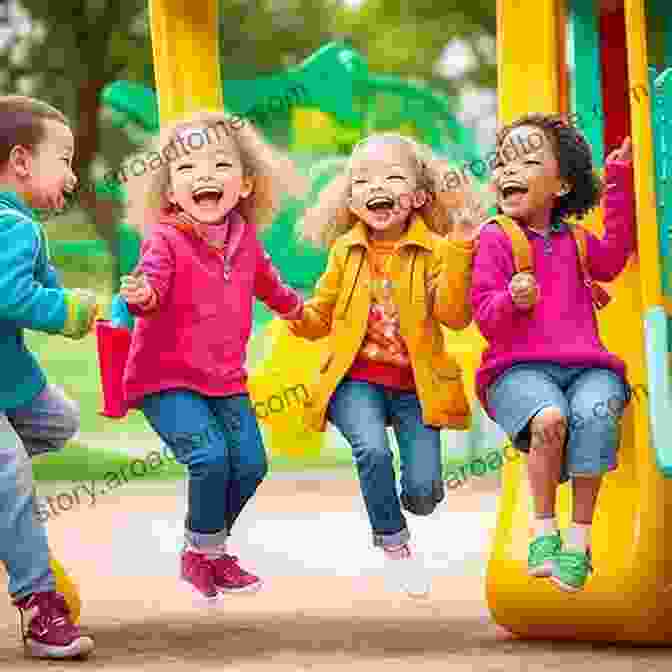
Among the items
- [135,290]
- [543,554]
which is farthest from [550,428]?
[135,290]

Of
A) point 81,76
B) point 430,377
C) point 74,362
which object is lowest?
point 74,362

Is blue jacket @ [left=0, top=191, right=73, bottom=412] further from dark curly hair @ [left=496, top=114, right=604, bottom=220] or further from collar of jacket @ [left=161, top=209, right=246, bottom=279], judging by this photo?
dark curly hair @ [left=496, top=114, right=604, bottom=220]

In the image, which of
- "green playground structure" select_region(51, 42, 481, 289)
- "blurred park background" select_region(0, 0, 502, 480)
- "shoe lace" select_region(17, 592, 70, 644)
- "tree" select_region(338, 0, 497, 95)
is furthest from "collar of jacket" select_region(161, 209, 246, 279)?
"tree" select_region(338, 0, 497, 95)

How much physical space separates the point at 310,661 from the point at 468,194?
1.62 metres

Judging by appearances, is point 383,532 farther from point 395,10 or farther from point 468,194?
point 395,10

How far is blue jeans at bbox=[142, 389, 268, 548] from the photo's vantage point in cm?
558

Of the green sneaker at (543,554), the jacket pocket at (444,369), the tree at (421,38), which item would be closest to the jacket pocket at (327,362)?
the jacket pocket at (444,369)

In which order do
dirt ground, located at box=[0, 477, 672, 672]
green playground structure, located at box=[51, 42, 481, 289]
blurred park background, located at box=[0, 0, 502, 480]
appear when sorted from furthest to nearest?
blurred park background, located at box=[0, 0, 502, 480], green playground structure, located at box=[51, 42, 481, 289], dirt ground, located at box=[0, 477, 672, 672]

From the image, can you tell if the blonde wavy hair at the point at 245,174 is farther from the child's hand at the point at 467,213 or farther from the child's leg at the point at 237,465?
the child's leg at the point at 237,465

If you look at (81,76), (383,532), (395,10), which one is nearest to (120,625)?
(383,532)

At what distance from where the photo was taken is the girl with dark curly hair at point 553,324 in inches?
201

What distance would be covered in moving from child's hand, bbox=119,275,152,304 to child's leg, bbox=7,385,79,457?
422mm

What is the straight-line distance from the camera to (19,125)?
5.60 meters

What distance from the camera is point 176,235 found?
5.69 m
